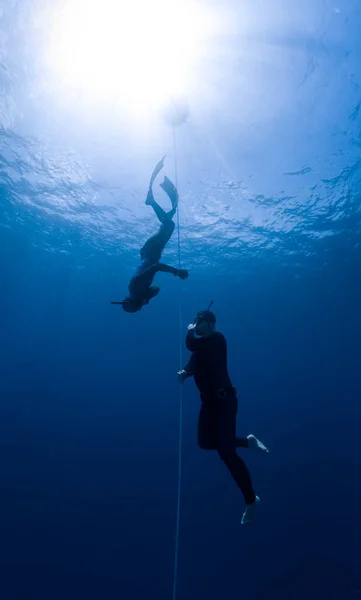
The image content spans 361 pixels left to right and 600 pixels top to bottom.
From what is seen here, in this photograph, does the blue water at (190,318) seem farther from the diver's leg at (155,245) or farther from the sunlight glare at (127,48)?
the diver's leg at (155,245)

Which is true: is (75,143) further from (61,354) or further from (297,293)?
(61,354)

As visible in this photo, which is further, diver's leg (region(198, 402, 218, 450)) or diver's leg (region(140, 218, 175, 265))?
diver's leg (region(140, 218, 175, 265))

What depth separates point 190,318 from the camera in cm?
3475

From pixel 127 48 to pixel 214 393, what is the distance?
31.9 feet

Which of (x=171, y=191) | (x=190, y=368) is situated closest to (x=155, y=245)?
(x=171, y=191)

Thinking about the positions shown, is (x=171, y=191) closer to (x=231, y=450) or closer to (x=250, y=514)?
(x=231, y=450)

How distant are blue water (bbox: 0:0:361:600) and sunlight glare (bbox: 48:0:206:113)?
625 millimetres

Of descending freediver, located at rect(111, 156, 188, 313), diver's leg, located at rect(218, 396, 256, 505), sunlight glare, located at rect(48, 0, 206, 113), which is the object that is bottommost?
diver's leg, located at rect(218, 396, 256, 505)

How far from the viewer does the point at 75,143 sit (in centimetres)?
1359

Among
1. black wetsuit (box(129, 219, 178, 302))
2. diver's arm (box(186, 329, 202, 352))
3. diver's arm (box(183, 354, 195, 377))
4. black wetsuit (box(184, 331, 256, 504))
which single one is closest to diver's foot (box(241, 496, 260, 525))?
black wetsuit (box(184, 331, 256, 504))

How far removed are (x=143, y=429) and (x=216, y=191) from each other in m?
32.3

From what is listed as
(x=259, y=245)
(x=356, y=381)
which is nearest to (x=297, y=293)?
(x=259, y=245)

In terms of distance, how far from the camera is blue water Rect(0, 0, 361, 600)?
10938 mm

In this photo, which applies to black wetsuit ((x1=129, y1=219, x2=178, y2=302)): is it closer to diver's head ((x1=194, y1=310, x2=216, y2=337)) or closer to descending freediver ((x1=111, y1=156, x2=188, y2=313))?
descending freediver ((x1=111, y1=156, x2=188, y2=313))
